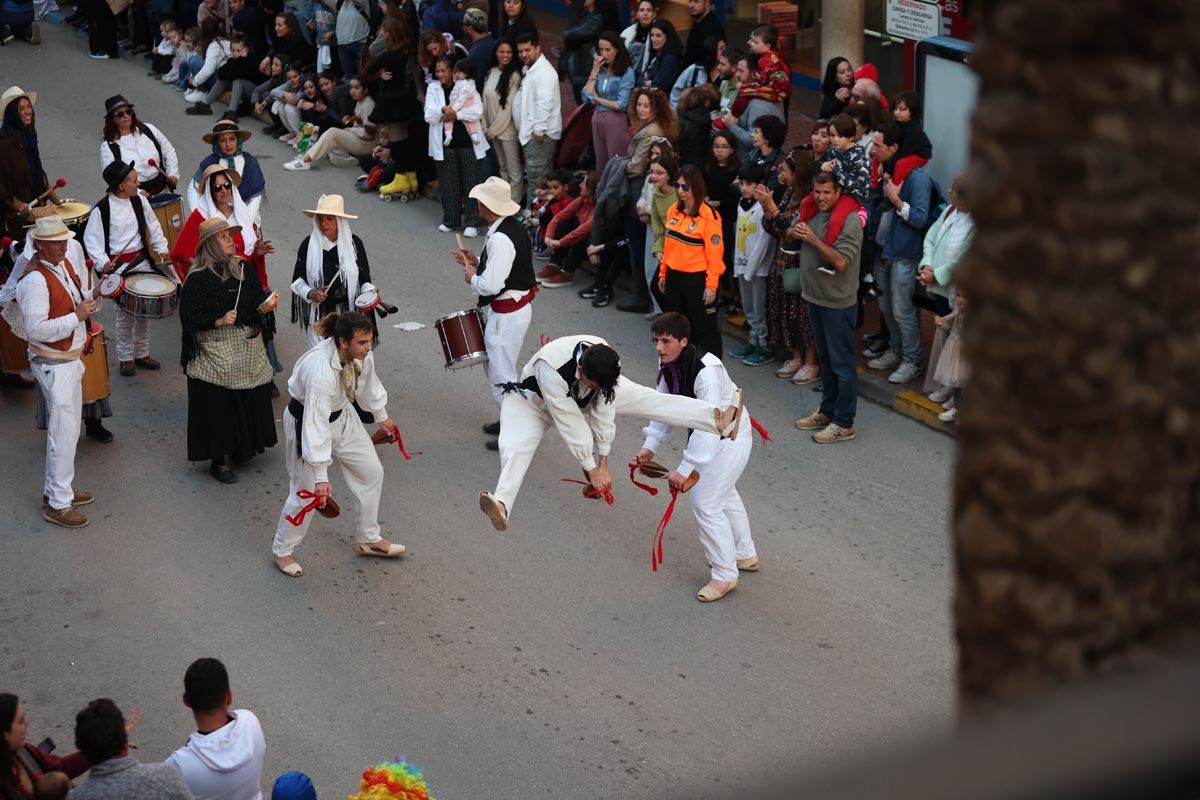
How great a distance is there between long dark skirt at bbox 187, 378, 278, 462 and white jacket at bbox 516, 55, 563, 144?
5274mm

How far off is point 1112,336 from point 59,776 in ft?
15.4

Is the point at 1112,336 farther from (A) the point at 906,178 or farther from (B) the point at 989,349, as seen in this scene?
(A) the point at 906,178

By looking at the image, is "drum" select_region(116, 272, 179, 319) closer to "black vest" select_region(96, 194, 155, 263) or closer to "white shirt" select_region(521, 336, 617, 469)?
"black vest" select_region(96, 194, 155, 263)

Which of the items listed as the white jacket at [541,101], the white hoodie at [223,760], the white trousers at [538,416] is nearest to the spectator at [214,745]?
the white hoodie at [223,760]

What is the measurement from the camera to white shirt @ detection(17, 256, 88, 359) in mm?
9375

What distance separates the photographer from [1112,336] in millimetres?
2172

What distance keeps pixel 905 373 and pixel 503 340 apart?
121 inches

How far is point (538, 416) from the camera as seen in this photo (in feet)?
27.9

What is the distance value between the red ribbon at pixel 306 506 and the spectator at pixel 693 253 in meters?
3.52

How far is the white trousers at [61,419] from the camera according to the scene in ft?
31.3

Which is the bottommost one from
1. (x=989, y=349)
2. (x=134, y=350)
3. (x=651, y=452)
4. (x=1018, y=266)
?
(x=134, y=350)

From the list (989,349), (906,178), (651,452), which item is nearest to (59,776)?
(651,452)

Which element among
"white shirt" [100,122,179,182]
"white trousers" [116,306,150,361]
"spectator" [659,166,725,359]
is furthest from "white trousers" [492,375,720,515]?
"white shirt" [100,122,179,182]

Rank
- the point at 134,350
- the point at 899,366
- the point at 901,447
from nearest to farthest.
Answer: the point at 901,447 → the point at 899,366 → the point at 134,350
